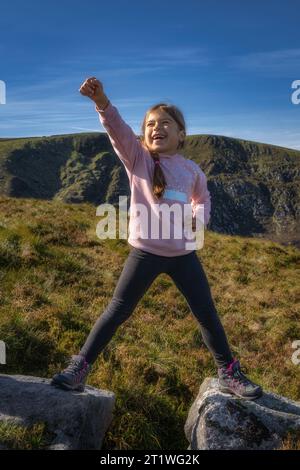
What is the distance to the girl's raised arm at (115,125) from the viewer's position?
3803 millimetres

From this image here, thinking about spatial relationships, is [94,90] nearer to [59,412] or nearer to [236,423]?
[59,412]

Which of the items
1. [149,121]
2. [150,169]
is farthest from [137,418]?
[149,121]

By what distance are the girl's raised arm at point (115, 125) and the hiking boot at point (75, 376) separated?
210 cm

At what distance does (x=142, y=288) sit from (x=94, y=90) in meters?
2.01

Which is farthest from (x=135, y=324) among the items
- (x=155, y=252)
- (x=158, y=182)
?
(x=158, y=182)

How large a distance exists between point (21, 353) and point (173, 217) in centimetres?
316

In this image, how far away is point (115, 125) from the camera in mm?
3996

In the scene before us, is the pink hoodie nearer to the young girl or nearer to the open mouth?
the young girl

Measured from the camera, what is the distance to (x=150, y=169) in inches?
170

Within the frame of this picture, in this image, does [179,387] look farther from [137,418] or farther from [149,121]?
[149,121]

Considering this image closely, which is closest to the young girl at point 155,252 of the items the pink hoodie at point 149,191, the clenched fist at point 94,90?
the pink hoodie at point 149,191

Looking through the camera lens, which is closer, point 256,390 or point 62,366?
point 256,390

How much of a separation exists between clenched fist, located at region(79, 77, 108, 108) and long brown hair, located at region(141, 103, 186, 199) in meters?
0.77

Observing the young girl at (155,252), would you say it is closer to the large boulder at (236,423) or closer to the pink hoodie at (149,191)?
the pink hoodie at (149,191)
